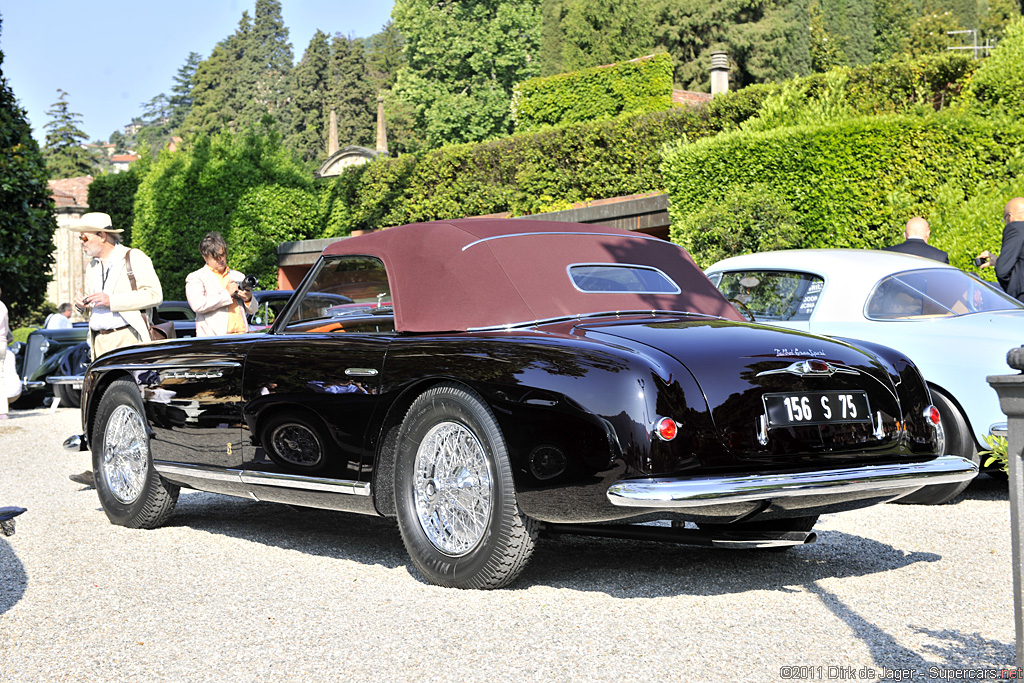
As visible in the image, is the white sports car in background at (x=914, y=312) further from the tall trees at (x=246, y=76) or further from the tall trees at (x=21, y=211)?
the tall trees at (x=246, y=76)

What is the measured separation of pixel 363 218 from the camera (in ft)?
108

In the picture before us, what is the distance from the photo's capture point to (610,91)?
3644 cm

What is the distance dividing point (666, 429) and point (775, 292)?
172 inches

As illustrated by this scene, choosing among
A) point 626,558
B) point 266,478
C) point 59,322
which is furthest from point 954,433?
point 59,322

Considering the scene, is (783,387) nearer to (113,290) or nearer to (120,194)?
(113,290)

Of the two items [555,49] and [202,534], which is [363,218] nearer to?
[555,49]

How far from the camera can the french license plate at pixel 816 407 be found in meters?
4.25

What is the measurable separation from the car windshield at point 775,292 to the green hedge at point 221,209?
75.7 feet

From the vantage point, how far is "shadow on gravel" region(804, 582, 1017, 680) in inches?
139

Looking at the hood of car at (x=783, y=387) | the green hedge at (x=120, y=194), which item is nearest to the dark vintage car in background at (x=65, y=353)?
the hood of car at (x=783, y=387)

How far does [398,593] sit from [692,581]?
130cm

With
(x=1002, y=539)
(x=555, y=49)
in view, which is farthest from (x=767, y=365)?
(x=555, y=49)

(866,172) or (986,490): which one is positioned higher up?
(866,172)

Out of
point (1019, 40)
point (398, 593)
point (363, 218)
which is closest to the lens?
point (398, 593)
